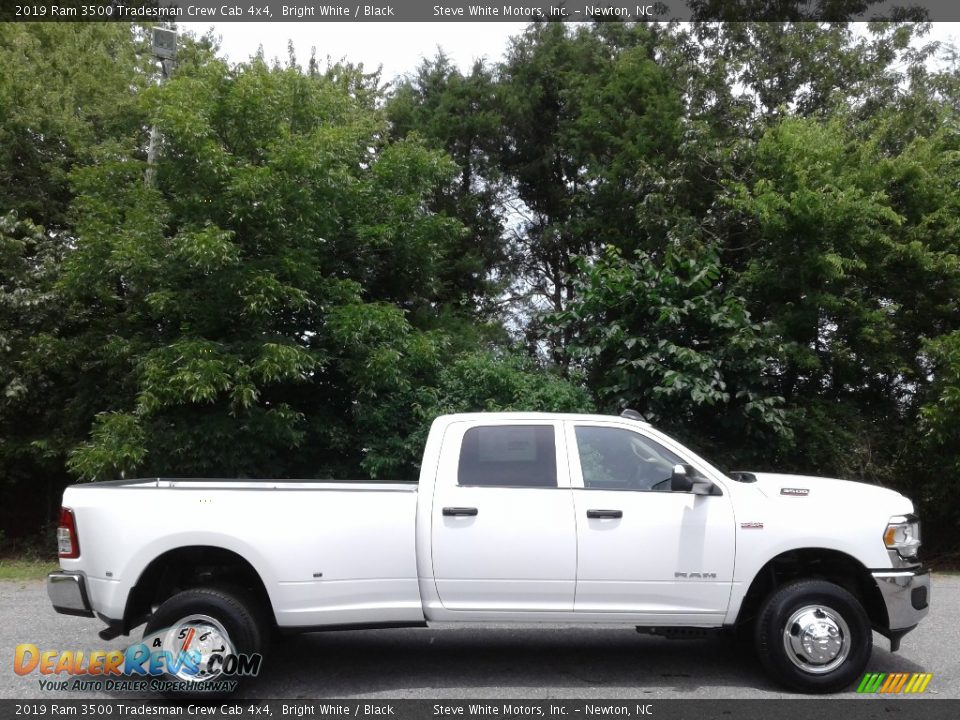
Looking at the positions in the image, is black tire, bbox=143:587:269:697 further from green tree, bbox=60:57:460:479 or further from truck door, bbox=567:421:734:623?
green tree, bbox=60:57:460:479

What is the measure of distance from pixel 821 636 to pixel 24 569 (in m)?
10.5

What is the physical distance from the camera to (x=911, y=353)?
13953mm

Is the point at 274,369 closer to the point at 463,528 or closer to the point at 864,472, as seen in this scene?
the point at 463,528

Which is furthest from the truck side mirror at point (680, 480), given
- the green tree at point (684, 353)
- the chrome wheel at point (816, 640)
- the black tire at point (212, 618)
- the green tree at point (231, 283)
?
the green tree at point (231, 283)

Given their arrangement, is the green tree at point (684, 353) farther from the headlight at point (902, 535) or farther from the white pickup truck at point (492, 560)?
the white pickup truck at point (492, 560)

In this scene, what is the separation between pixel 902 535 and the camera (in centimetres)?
614

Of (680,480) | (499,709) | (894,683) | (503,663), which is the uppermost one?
(680,480)

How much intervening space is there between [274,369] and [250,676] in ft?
16.8

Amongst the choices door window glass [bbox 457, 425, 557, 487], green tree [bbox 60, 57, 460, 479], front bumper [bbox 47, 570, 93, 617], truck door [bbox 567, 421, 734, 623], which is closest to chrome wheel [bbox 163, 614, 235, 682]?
front bumper [bbox 47, 570, 93, 617]

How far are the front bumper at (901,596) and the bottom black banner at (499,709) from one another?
511 mm

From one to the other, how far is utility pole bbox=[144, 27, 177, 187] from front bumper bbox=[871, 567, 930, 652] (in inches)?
378

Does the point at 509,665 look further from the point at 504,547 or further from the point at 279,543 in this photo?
the point at 279,543

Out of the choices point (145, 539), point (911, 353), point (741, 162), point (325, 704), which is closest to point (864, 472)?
point (911, 353)

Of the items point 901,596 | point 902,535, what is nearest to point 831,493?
point 902,535
